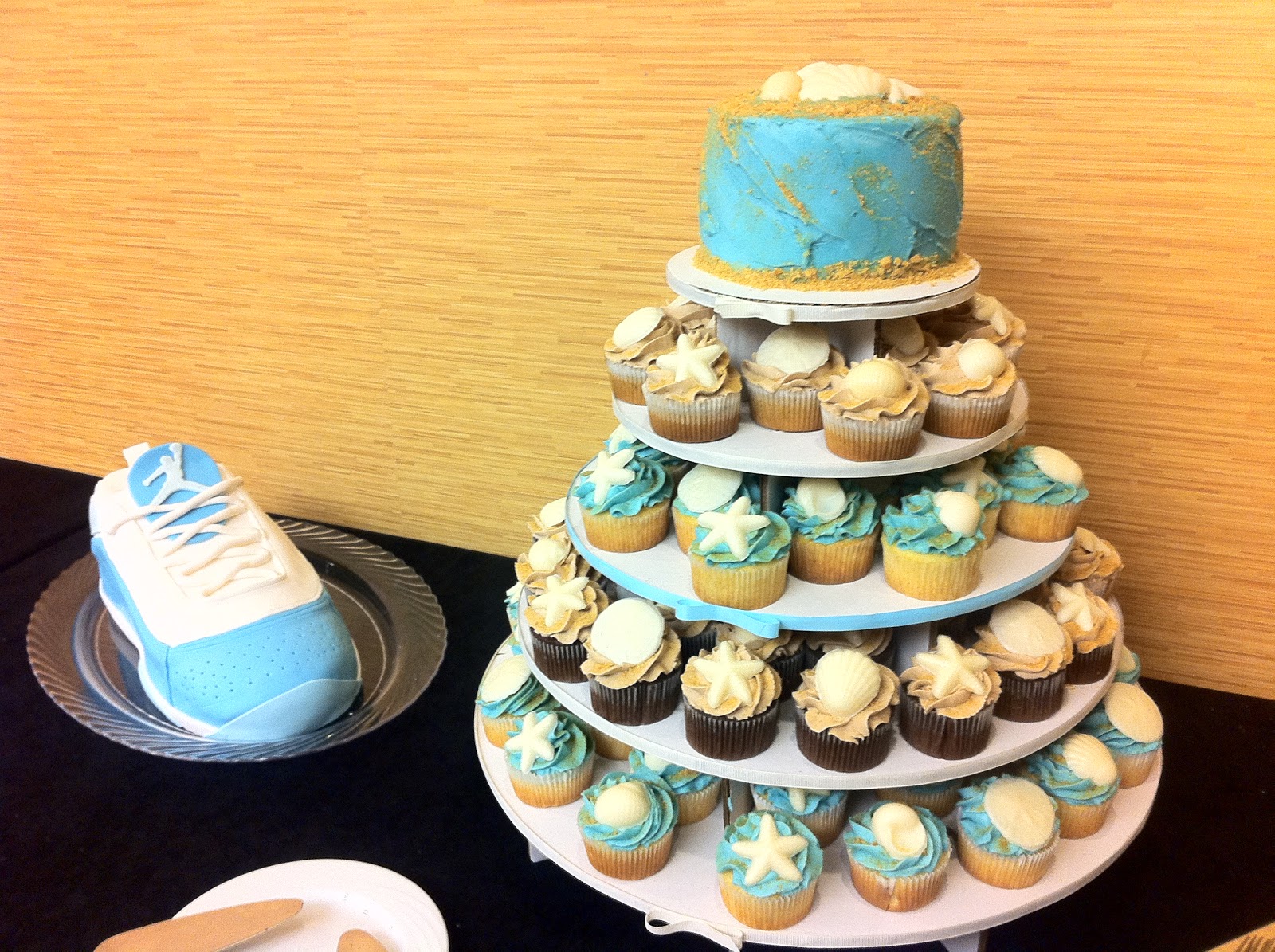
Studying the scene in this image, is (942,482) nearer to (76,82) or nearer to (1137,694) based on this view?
(1137,694)

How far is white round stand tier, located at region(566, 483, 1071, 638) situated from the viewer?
84cm

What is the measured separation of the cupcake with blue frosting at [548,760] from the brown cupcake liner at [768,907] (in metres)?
0.21

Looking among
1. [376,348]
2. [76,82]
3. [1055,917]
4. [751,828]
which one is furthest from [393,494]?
[1055,917]

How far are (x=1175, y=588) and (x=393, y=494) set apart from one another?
4.12 feet

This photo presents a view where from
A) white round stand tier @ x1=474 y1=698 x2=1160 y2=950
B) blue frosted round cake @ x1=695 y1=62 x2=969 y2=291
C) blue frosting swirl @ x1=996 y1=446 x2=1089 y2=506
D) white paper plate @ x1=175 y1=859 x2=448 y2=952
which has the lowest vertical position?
white paper plate @ x1=175 y1=859 x2=448 y2=952

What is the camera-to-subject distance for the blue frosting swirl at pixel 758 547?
82 cm

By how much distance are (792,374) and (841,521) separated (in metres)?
0.14

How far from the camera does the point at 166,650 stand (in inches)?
47.4

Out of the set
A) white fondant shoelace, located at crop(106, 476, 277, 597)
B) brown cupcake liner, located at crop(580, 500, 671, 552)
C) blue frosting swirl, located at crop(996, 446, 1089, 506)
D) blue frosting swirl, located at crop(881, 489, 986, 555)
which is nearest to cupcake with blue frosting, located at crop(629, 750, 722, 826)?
brown cupcake liner, located at crop(580, 500, 671, 552)

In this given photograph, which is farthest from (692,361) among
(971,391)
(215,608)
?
(215,608)

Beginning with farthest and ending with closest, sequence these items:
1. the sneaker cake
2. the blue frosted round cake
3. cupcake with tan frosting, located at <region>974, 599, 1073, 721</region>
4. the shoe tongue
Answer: the shoe tongue < the sneaker cake < cupcake with tan frosting, located at <region>974, 599, 1073, 721</region> < the blue frosted round cake

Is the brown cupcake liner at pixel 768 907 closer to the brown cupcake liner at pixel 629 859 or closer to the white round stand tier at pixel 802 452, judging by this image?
the brown cupcake liner at pixel 629 859

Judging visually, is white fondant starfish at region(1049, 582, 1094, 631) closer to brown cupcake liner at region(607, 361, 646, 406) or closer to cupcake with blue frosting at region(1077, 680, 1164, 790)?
cupcake with blue frosting at region(1077, 680, 1164, 790)

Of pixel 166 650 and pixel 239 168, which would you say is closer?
pixel 166 650
